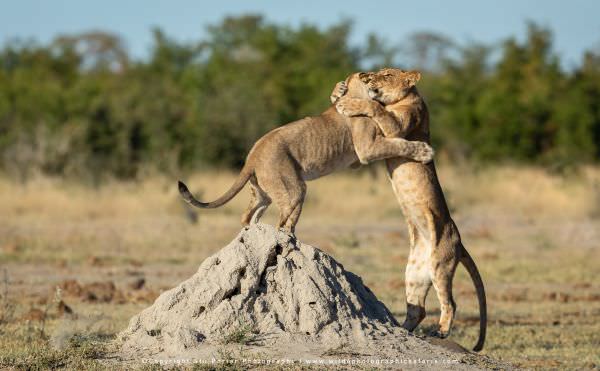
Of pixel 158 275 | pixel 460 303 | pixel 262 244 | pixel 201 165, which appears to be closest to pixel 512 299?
pixel 460 303

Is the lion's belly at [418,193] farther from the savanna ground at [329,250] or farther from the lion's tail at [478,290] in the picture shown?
the savanna ground at [329,250]

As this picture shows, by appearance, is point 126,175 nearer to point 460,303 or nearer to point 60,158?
point 60,158

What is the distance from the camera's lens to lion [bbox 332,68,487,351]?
8031 mm

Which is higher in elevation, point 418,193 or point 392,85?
point 392,85

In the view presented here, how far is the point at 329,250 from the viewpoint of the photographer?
55.0ft

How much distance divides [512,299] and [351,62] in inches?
1122

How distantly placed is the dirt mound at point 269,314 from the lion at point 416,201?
51cm

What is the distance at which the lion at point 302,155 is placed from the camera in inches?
310

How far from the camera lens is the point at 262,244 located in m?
7.55

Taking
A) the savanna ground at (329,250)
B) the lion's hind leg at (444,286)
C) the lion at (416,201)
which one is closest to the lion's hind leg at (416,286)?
the lion at (416,201)

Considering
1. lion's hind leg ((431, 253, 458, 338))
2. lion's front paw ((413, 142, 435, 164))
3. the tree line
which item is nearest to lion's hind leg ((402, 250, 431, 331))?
lion's hind leg ((431, 253, 458, 338))

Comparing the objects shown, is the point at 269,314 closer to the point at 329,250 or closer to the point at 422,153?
the point at 422,153

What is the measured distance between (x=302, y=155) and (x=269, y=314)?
1.42 metres

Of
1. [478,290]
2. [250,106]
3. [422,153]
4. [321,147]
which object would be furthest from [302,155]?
[250,106]
